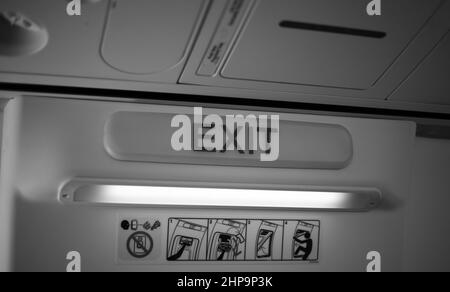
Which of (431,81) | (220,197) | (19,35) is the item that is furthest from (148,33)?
(431,81)

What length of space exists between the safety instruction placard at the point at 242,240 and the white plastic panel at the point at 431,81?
1.91ft

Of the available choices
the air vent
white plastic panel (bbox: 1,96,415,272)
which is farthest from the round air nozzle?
the air vent

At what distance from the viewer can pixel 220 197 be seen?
1418 millimetres

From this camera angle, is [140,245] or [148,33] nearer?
[148,33]

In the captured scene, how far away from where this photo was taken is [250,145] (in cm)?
144

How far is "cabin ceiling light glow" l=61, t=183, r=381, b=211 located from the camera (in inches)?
52.5

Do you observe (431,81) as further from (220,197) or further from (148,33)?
(148,33)

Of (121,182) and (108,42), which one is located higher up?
(108,42)

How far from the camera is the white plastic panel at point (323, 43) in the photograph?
38.6 inches

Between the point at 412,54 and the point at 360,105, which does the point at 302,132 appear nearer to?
the point at 360,105

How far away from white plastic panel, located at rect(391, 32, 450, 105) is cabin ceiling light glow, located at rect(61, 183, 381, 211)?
406 mm

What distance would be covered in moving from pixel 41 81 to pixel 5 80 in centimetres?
11

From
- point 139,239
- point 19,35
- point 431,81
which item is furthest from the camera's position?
point 139,239

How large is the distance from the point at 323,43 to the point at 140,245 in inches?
36.4
